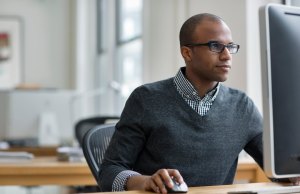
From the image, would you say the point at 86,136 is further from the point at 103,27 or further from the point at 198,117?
the point at 103,27

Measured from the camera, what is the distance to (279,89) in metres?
1.25

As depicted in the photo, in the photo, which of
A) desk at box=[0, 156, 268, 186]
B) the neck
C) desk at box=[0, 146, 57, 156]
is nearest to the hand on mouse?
the neck

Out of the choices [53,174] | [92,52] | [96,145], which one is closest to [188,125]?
[96,145]

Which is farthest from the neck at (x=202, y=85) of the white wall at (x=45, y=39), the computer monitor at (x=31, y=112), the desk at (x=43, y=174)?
the white wall at (x=45, y=39)

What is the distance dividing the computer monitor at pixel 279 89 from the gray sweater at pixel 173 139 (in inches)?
18.5

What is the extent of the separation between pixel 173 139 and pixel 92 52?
5225 millimetres

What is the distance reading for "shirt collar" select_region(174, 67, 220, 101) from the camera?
5.77 feet

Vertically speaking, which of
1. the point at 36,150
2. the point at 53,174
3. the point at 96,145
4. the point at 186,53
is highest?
the point at 186,53

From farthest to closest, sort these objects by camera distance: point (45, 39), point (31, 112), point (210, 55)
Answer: point (45, 39) → point (31, 112) → point (210, 55)

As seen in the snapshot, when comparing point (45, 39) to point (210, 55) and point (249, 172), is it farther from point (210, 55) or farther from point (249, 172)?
point (210, 55)

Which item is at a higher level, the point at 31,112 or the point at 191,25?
the point at 191,25

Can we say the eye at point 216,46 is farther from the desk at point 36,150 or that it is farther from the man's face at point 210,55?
the desk at point 36,150

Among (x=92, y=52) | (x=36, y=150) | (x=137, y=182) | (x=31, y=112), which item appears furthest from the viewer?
(x=92, y=52)

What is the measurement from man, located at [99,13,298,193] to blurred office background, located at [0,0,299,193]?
3.98 feet
